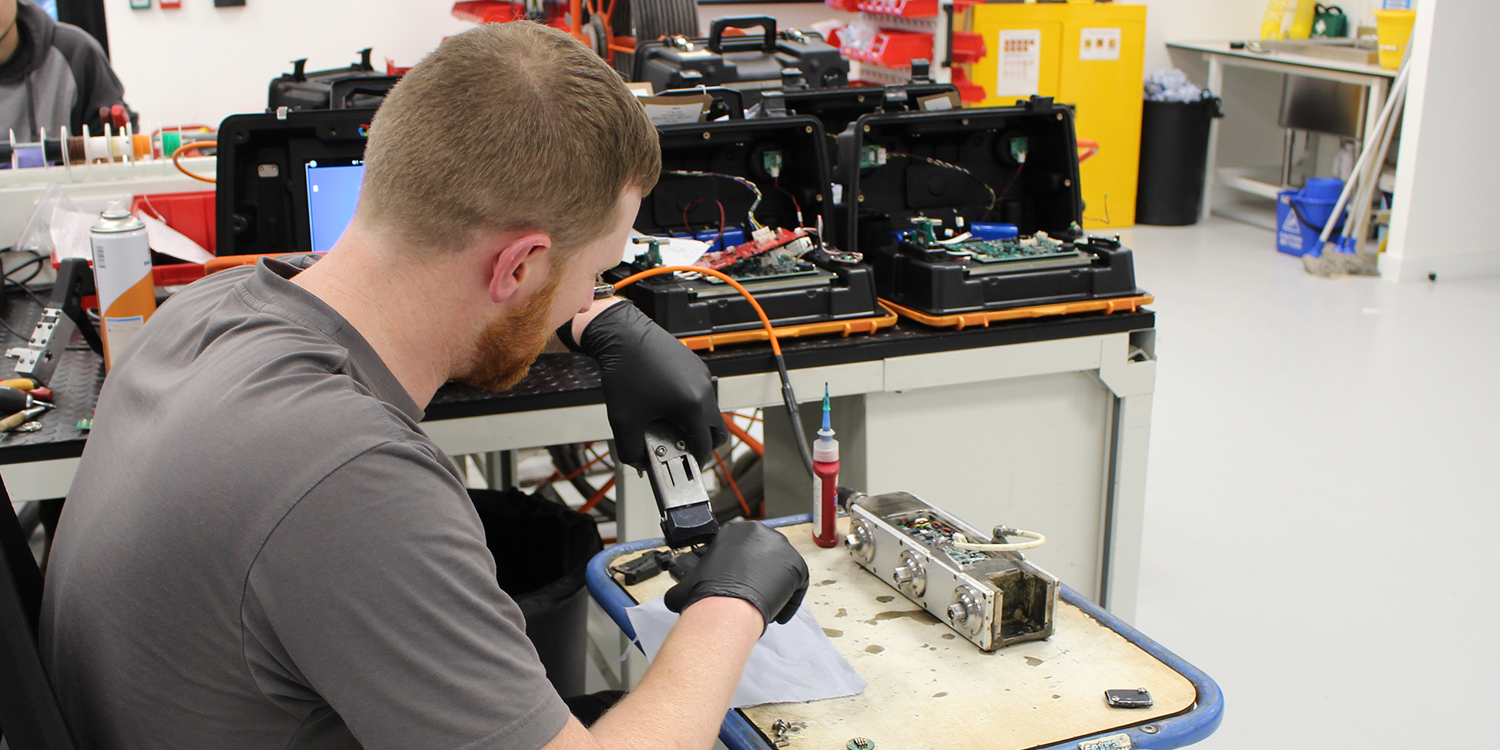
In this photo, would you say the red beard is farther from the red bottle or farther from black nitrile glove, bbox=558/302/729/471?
the red bottle

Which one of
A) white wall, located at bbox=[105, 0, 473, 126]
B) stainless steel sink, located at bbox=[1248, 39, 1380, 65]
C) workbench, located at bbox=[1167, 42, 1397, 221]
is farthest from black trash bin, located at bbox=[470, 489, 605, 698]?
stainless steel sink, located at bbox=[1248, 39, 1380, 65]

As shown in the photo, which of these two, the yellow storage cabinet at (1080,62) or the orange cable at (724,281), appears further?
the yellow storage cabinet at (1080,62)

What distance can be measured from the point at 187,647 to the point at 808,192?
1484mm

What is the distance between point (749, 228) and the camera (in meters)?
2.07

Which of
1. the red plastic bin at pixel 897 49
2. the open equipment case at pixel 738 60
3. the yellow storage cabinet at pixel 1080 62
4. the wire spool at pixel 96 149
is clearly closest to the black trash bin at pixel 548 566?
the wire spool at pixel 96 149

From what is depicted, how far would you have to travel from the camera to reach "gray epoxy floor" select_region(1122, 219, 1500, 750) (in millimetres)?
2057

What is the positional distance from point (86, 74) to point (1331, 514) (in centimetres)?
337

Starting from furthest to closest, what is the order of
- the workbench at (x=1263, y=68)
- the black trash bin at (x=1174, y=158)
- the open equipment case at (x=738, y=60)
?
1. the black trash bin at (x=1174, y=158)
2. the workbench at (x=1263, y=68)
3. the open equipment case at (x=738, y=60)

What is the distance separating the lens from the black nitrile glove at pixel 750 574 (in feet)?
3.28

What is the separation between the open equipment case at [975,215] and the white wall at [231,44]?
12.3 feet

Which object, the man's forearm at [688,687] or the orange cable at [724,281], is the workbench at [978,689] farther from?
the orange cable at [724,281]

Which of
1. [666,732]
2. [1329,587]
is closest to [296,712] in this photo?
[666,732]

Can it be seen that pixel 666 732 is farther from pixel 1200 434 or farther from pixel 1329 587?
pixel 1200 434

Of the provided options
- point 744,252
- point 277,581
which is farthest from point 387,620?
point 744,252
